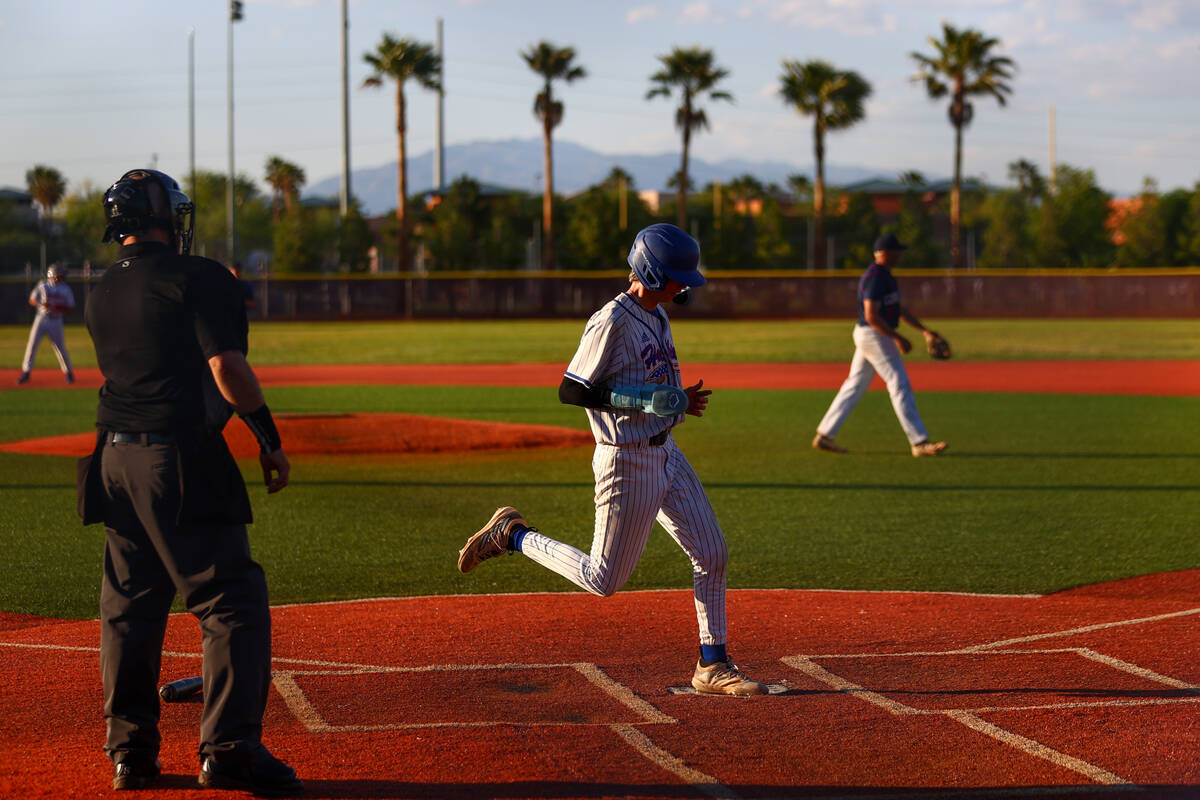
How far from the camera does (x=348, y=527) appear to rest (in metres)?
9.62

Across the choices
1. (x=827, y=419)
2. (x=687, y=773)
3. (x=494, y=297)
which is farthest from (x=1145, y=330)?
(x=687, y=773)

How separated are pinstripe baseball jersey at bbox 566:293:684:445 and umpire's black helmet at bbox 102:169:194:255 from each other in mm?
1567

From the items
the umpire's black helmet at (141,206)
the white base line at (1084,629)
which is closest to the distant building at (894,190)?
the white base line at (1084,629)

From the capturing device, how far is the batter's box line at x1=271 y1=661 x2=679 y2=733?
4.84 meters

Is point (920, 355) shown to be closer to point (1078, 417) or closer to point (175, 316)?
point (1078, 417)

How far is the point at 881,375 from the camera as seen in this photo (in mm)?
12648

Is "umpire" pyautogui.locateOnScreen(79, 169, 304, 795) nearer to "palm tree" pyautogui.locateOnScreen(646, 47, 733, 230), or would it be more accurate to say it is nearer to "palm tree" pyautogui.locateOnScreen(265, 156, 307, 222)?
"palm tree" pyautogui.locateOnScreen(646, 47, 733, 230)

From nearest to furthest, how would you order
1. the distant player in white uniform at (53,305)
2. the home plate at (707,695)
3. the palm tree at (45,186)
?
the home plate at (707,695) → the distant player in white uniform at (53,305) → the palm tree at (45,186)

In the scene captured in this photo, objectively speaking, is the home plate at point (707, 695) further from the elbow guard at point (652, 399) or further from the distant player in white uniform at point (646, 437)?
the elbow guard at point (652, 399)

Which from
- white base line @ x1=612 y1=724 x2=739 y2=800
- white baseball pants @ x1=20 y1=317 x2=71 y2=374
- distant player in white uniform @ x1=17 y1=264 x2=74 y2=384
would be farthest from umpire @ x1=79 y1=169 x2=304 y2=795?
white baseball pants @ x1=20 y1=317 x2=71 y2=374

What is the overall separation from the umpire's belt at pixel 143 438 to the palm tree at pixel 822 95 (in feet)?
185

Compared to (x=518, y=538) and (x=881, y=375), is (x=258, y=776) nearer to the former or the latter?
(x=518, y=538)

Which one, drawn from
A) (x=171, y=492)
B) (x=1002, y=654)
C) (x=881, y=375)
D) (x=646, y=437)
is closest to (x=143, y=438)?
(x=171, y=492)

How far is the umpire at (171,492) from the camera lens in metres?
4.09
